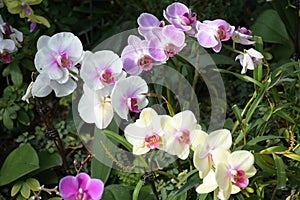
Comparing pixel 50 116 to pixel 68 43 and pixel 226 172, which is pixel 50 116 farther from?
pixel 226 172

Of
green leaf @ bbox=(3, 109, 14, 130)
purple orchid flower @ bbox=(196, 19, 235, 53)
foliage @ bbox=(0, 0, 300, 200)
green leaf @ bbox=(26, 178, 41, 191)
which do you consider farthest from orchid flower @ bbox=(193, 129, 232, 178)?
green leaf @ bbox=(3, 109, 14, 130)

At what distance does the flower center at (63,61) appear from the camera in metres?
1.26

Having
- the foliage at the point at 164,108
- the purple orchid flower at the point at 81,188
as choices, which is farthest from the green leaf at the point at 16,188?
the purple orchid flower at the point at 81,188

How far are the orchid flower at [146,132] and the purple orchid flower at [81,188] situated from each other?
4.5 inches

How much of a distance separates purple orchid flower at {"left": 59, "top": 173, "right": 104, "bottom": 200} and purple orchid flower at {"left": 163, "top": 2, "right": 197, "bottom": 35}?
1.28ft

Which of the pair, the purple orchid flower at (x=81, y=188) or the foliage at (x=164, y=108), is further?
the foliage at (x=164, y=108)

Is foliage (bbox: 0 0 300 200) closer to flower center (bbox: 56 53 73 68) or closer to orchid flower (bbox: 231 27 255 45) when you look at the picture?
orchid flower (bbox: 231 27 255 45)

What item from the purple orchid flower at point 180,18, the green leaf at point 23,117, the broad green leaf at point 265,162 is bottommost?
the green leaf at point 23,117

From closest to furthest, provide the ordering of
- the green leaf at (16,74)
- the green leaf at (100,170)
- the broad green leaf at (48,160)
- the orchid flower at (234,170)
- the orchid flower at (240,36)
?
the orchid flower at (234,170), the orchid flower at (240,36), the green leaf at (100,170), the broad green leaf at (48,160), the green leaf at (16,74)

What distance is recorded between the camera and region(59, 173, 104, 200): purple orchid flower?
4.06 ft

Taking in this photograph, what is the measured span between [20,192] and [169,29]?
723 millimetres

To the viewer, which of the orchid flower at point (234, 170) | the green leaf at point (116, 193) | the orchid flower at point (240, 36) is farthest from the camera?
the green leaf at point (116, 193)

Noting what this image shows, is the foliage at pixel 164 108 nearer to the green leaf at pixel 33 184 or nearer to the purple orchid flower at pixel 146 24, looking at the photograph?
the green leaf at pixel 33 184

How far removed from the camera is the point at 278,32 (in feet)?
6.86
